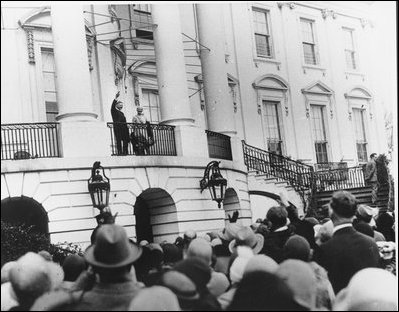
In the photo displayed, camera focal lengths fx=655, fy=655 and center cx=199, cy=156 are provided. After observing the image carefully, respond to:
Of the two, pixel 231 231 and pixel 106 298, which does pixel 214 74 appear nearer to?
pixel 231 231

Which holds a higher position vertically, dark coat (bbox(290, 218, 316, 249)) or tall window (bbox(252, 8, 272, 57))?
tall window (bbox(252, 8, 272, 57))

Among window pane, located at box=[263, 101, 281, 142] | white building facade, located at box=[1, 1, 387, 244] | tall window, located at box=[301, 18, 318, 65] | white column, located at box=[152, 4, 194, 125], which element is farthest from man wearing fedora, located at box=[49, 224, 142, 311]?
tall window, located at box=[301, 18, 318, 65]

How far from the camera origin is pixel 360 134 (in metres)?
33.2

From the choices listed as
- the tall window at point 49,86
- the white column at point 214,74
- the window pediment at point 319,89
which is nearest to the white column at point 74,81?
the tall window at point 49,86

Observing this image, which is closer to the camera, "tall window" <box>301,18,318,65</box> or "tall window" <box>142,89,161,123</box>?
"tall window" <box>142,89,161,123</box>

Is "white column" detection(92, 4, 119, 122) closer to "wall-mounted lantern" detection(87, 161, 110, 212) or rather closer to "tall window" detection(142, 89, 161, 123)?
"tall window" detection(142, 89, 161, 123)

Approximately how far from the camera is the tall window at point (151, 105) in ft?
84.3

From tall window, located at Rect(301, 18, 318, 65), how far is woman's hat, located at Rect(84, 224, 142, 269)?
2854cm

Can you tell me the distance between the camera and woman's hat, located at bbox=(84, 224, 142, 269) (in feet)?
13.6

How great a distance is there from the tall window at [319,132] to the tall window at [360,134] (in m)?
2.09

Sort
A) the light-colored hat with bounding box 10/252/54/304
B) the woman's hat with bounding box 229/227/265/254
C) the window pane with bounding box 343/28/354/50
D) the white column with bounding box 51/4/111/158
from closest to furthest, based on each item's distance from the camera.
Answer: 1. the light-colored hat with bounding box 10/252/54/304
2. the woman's hat with bounding box 229/227/265/254
3. the white column with bounding box 51/4/111/158
4. the window pane with bounding box 343/28/354/50

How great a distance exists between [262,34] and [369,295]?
89.2 ft

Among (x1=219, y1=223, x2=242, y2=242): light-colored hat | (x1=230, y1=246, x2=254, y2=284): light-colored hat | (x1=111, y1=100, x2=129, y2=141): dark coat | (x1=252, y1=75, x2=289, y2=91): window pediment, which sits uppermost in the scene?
(x1=252, y1=75, x2=289, y2=91): window pediment

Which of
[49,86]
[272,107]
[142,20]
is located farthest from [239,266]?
[272,107]
